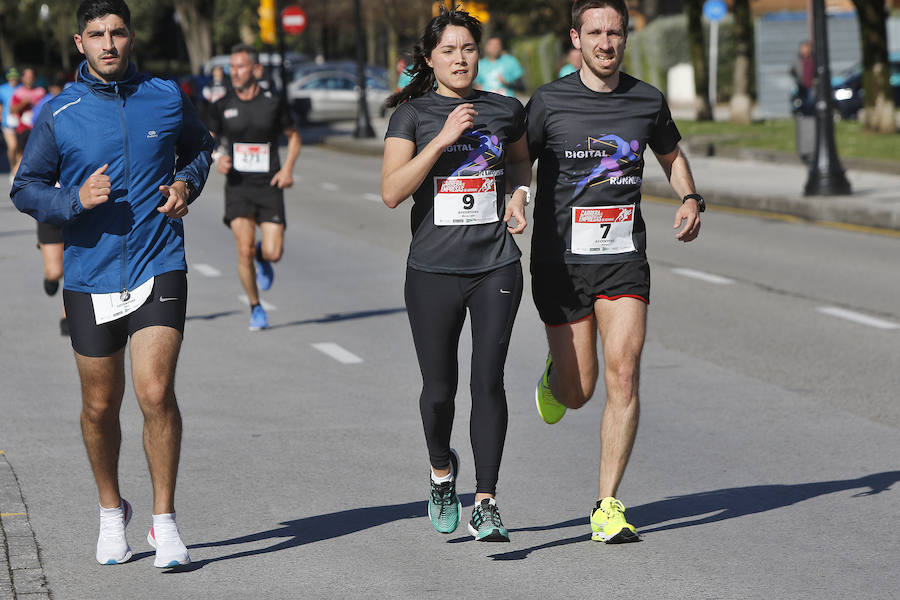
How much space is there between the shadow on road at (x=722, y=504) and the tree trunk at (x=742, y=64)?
3010cm

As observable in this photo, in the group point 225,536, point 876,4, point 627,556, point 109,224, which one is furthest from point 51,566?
point 876,4

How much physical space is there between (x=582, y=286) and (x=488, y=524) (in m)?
0.94

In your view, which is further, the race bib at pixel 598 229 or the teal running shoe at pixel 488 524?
the race bib at pixel 598 229

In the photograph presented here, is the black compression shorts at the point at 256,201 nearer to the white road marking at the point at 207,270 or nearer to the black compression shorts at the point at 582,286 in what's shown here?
the white road marking at the point at 207,270

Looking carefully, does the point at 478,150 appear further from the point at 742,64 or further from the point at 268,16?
the point at 268,16

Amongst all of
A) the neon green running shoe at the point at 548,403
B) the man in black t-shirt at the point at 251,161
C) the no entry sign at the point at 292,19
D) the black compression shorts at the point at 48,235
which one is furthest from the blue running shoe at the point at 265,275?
the no entry sign at the point at 292,19

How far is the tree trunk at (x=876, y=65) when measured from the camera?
2839 centimetres

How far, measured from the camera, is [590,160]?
6.02 m

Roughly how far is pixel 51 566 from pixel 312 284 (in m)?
8.33

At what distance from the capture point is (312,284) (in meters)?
13.9

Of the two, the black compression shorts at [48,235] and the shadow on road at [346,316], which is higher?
the black compression shorts at [48,235]

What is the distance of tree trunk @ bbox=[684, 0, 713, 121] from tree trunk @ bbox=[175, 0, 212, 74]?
33.1 meters

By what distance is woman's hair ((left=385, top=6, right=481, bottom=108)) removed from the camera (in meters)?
5.81

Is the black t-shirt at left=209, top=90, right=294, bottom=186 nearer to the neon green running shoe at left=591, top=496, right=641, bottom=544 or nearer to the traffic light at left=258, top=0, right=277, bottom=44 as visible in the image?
the neon green running shoe at left=591, top=496, right=641, bottom=544
